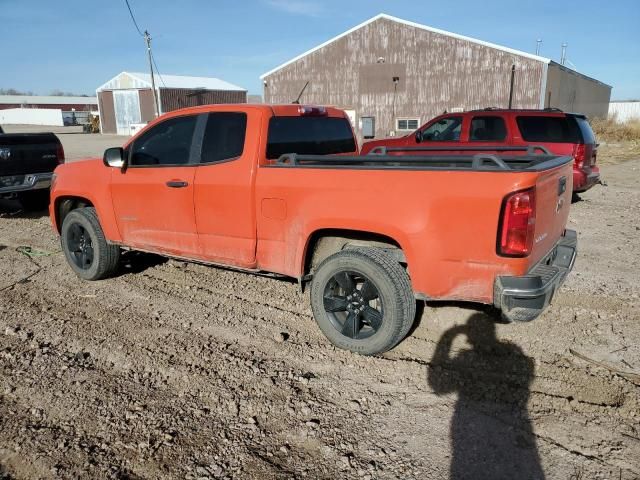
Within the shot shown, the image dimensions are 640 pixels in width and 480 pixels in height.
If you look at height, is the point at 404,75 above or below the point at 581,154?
above

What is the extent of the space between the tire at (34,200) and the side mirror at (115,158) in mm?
5233

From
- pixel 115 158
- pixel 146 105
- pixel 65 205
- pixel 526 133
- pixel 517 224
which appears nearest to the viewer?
pixel 517 224

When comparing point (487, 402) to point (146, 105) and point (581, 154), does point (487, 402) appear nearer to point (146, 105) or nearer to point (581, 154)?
point (581, 154)

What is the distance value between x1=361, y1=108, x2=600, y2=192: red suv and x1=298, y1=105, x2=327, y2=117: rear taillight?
311cm

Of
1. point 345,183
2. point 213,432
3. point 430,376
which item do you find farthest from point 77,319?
point 430,376

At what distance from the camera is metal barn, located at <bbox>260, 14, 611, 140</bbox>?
22.2m

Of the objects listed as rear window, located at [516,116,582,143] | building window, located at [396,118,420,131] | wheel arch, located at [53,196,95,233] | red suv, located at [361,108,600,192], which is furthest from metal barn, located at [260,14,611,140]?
wheel arch, located at [53,196,95,233]

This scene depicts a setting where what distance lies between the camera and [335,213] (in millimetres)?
3568

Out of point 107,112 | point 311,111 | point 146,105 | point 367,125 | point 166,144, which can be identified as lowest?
point 166,144

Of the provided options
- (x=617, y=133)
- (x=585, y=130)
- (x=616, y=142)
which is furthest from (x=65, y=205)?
(x=617, y=133)

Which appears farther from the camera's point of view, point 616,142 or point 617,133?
point 617,133

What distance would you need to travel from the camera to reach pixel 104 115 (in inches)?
1645

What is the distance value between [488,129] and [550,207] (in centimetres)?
622

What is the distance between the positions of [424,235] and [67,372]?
8.84 feet
